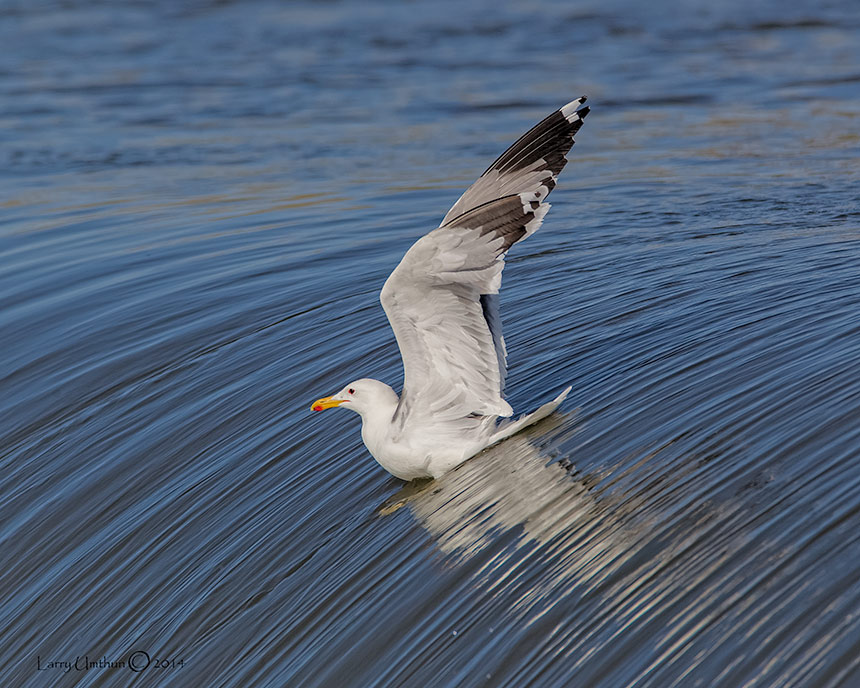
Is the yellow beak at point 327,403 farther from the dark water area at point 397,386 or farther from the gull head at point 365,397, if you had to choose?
the dark water area at point 397,386

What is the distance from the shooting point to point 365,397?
6.19m

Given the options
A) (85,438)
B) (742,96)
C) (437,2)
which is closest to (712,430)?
(85,438)

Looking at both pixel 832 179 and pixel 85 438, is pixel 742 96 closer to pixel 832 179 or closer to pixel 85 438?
pixel 832 179

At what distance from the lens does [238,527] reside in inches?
233

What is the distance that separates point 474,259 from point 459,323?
428mm

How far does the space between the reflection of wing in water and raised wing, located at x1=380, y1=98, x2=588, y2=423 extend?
539mm

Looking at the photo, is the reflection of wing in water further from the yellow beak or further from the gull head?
the yellow beak

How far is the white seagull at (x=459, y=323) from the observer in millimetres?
5375

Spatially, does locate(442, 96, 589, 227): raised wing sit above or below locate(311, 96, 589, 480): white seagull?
above

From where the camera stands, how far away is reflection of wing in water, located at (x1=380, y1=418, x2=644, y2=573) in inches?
193

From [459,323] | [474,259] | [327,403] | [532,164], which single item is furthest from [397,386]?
[532,164]

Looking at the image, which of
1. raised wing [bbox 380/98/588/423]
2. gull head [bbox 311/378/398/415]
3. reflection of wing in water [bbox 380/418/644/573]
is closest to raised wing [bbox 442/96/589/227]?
raised wing [bbox 380/98/588/423]

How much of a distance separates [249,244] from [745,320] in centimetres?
543

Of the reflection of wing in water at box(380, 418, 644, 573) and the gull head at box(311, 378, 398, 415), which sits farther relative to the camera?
the gull head at box(311, 378, 398, 415)
